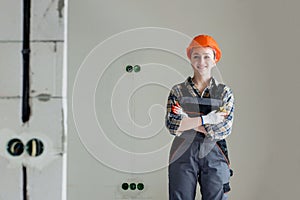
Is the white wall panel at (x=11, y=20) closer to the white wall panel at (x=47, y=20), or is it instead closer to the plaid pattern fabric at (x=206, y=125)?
the white wall panel at (x=47, y=20)

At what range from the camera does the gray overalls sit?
1402mm

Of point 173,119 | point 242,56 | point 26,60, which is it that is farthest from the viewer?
point 242,56

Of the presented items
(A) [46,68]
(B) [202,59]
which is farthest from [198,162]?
(A) [46,68]

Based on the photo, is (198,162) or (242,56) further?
(242,56)

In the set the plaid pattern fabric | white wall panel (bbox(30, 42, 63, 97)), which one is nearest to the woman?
the plaid pattern fabric

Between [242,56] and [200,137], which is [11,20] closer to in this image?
[200,137]

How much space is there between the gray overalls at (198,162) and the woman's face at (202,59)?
0.08m

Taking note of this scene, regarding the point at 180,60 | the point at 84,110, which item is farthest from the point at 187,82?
the point at 84,110

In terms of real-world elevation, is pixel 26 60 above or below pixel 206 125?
above

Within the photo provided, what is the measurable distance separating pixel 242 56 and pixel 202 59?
1.87 ft

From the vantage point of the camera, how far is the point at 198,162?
4.61 ft

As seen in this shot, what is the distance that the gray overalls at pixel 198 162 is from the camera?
1.40 m

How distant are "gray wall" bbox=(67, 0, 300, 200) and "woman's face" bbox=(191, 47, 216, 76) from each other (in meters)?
0.51

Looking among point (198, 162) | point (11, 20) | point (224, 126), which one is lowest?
point (198, 162)
